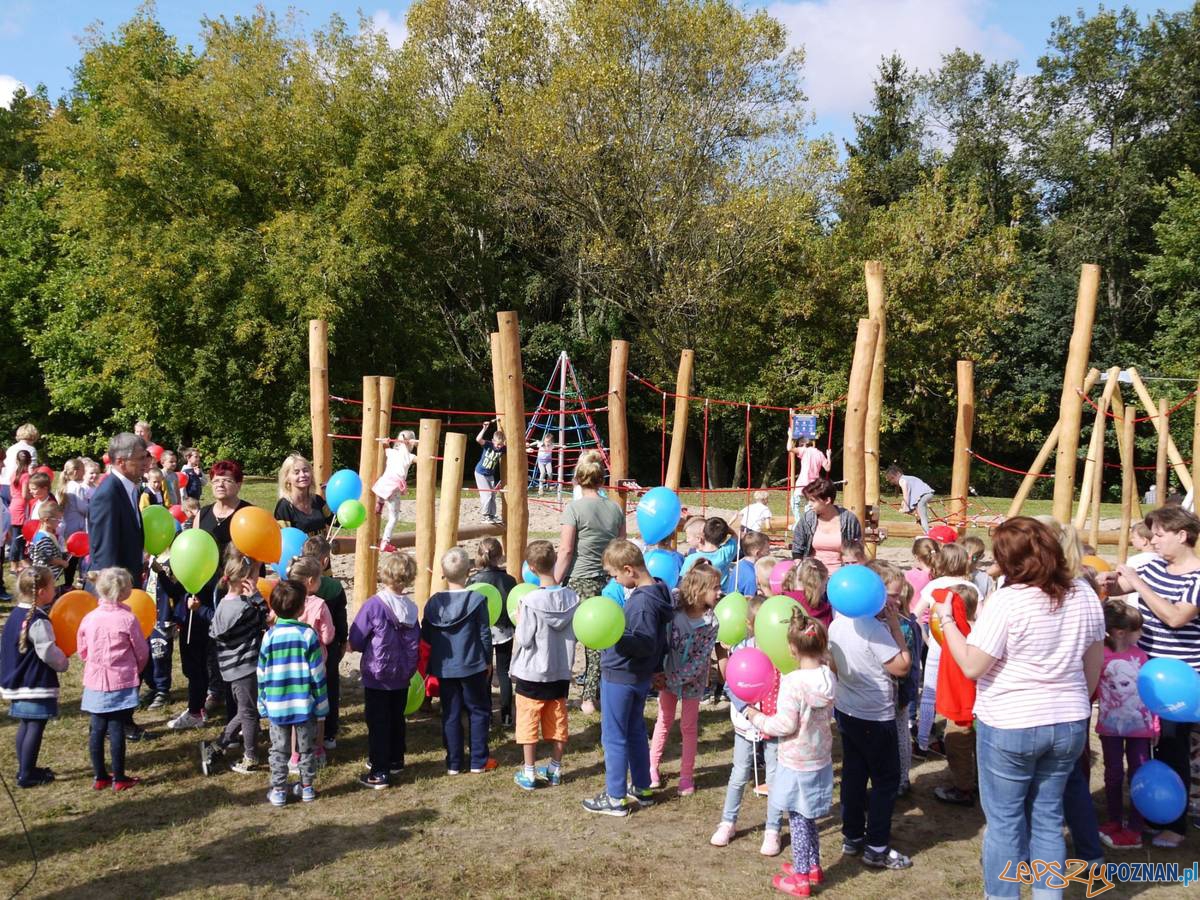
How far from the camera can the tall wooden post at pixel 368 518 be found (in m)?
8.27

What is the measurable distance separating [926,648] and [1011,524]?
307cm

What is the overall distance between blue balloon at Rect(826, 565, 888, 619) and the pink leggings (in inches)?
49.7

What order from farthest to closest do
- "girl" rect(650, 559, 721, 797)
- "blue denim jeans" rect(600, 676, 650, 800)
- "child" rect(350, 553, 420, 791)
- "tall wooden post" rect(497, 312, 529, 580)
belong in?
"tall wooden post" rect(497, 312, 529, 580), "child" rect(350, 553, 420, 791), "girl" rect(650, 559, 721, 797), "blue denim jeans" rect(600, 676, 650, 800)

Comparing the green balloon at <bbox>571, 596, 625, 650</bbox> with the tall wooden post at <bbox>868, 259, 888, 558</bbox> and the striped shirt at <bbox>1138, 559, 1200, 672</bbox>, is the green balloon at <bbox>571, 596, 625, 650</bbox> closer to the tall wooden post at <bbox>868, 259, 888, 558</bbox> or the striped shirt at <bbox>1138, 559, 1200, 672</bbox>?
the striped shirt at <bbox>1138, 559, 1200, 672</bbox>

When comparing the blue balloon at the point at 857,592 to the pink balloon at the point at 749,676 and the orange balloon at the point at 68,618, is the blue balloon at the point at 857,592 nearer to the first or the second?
the pink balloon at the point at 749,676

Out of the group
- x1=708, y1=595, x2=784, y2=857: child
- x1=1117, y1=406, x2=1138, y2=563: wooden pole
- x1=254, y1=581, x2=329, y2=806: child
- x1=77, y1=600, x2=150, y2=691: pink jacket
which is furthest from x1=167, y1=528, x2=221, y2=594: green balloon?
x1=1117, y1=406, x2=1138, y2=563: wooden pole

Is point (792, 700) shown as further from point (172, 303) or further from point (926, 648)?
point (172, 303)

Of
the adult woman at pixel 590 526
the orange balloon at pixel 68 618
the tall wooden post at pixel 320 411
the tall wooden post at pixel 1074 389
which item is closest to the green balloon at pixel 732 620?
the adult woman at pixel 590 526

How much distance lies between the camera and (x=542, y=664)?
18.1 feet

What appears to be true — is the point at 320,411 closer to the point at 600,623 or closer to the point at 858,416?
the point at 600,623

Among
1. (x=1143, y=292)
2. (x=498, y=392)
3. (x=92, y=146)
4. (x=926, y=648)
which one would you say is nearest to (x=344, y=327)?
(x=92, y=146)

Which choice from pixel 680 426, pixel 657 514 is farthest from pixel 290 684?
pixel 680 426

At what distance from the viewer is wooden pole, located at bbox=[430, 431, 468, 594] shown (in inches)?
297

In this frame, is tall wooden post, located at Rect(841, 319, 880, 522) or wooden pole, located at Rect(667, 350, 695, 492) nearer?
tall wooden post, located at Rect(841, 319, 880, 522)
